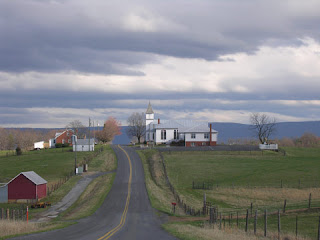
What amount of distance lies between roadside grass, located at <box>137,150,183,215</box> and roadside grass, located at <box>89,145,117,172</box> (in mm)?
6372

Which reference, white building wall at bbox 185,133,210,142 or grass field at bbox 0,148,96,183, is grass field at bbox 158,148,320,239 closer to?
white building wall at bbox 185,133,210,142

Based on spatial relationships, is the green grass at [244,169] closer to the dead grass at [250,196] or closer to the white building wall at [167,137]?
the dead grass at [250,196]

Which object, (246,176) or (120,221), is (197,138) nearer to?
(246,176)

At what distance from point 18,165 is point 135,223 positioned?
202ft

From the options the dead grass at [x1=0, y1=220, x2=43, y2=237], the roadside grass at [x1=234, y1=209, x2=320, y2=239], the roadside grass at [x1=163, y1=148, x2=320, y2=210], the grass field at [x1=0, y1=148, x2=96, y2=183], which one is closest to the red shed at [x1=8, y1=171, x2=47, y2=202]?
the grass field at [x1=0, y1=148, x2=96, y2=183]

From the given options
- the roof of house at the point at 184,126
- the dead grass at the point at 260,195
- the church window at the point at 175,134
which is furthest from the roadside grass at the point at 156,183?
the church window at the point at 175,134

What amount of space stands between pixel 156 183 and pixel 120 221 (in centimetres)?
2912

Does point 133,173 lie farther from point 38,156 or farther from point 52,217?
point 38,156

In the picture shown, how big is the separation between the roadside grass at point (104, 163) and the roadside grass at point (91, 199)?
7.64 meters

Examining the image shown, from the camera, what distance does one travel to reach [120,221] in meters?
36.0

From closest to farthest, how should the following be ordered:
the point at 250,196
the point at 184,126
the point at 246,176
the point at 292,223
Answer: the point at 292,223
the point at 250,196
the point at 246,176
the point at 184,126

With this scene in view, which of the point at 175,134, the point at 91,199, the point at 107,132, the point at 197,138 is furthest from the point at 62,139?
the point at 91,199

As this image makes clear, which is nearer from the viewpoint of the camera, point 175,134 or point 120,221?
point 120,221

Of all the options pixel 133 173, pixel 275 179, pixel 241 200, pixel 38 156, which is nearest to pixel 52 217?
pixel 241 200
